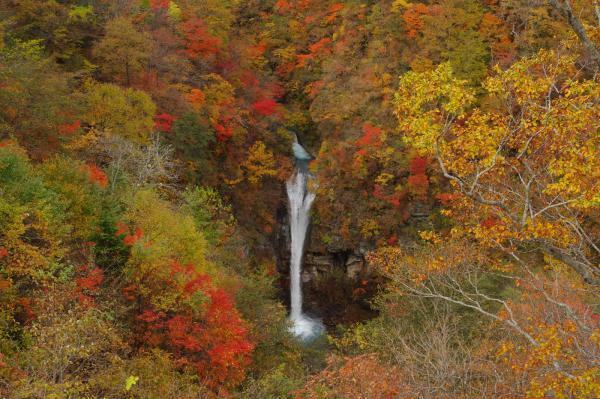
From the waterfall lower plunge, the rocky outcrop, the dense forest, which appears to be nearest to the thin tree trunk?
the dense forest

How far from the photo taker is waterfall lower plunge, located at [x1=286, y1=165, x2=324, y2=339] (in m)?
31.2

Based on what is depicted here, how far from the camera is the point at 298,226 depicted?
33.0m

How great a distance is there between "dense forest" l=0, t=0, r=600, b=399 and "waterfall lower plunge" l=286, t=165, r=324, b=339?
655mm

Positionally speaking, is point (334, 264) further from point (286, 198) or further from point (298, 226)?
point (286, 198)

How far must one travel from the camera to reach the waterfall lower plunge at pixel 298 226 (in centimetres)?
3118


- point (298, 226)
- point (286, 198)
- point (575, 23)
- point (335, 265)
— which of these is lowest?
point (335, 265)

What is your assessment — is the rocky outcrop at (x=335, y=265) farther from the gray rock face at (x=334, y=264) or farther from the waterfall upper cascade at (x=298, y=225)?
the waterfall upper cascade at (x=298, y=225)

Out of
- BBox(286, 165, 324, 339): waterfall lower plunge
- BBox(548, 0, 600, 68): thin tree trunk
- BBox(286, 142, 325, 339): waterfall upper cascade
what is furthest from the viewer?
BBox(286, 165, 324, 339): waterfall lower plunge

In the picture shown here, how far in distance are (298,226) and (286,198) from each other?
86.4 inches

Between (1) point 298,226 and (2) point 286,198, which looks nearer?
(1) point 298,226

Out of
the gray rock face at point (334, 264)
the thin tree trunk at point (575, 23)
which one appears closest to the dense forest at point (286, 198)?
the thin tree trunk at point (575, 23)

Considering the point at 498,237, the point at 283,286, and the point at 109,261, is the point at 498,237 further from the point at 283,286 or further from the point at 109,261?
the point at 283,286

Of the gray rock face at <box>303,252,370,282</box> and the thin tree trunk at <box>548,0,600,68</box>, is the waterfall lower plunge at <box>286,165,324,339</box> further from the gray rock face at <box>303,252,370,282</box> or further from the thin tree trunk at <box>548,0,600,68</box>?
the thin tree trunk at <box>548,0,600,68</box>

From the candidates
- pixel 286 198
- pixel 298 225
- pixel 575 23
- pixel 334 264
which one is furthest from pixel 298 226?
pixel 575 23
